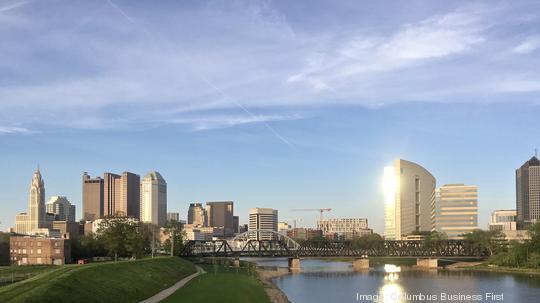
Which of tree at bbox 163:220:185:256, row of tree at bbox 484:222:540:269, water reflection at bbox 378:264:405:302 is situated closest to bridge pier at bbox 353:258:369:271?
row of tree at bbox 484:222:540:269

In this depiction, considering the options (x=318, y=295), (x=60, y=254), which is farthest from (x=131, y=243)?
(x=318, y=295)

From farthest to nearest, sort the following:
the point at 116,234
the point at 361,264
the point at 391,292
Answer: the point at 361,264
the point at 116,234
the point at 391,292

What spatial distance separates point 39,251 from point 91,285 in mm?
93137

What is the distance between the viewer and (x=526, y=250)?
155000 millimetres

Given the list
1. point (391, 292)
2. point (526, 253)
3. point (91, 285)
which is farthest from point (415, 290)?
point (526, 253)

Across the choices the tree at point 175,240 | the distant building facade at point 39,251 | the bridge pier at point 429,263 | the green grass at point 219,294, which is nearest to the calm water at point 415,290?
the green grass at point 219,294

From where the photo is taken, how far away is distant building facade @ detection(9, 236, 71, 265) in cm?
14062

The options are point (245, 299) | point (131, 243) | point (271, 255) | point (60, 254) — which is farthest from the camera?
point (271, 255)

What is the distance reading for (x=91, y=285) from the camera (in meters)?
58.6

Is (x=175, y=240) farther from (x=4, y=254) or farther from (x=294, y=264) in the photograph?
(x=4, y=254)

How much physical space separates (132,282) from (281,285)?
49.6 meters

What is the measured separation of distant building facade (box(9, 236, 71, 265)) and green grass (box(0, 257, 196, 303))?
5845cm

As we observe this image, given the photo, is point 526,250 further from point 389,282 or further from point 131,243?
point 131,243

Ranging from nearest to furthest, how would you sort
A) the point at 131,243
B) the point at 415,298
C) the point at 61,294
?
the point at 61,294 < the point at 415,298 < the point at 131,243
